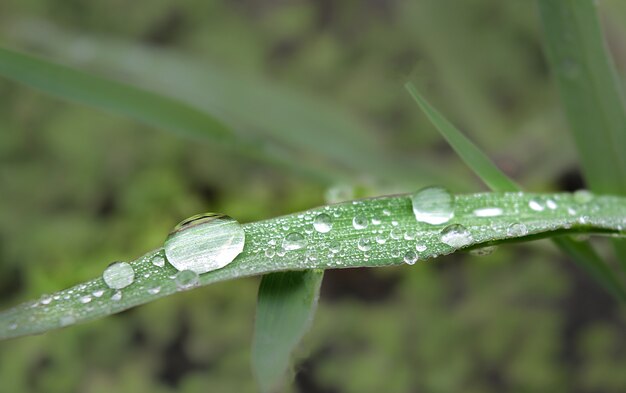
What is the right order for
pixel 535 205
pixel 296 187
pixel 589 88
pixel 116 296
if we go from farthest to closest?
pixel 296 187, pixel 589 88, pixel 535 205, pixel 116 296

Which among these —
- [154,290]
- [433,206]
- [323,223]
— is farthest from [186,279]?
[433,206]

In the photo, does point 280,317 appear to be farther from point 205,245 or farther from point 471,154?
point 471,154

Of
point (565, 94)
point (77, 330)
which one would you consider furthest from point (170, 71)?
point (565, 94)

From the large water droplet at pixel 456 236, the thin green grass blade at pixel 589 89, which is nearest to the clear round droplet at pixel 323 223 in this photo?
the large water droplet at pixel 456 236

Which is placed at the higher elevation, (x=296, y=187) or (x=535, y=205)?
(x=296, y=187)

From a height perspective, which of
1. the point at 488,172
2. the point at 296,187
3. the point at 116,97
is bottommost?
the point at 488,172

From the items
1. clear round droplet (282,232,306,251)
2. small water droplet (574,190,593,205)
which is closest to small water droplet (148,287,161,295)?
clear round droplet (282,232,306,251)
